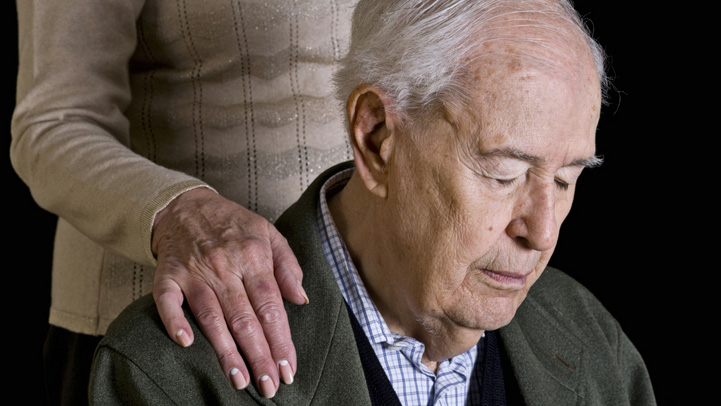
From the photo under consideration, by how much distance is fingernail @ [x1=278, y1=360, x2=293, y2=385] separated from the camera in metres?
1.58

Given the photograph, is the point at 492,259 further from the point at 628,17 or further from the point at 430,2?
the point at 628,17

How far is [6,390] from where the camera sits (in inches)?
118

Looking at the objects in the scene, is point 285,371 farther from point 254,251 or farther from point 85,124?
point 85,124

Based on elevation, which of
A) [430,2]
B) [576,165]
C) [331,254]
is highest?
[430,2]

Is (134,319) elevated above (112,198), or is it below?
below

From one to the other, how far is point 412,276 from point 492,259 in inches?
6.0

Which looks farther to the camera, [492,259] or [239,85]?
[239,85]

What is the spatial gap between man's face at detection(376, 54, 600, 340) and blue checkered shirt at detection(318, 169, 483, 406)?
0.13 m

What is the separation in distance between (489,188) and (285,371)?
0.49 metres

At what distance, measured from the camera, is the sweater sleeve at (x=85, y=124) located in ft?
5.68

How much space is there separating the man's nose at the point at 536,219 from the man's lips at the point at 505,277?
0.07 metres

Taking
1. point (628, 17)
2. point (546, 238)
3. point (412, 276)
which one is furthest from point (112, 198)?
point (628, 17)

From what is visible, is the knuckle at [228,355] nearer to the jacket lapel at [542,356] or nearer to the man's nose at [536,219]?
the man's nose at [536,219]

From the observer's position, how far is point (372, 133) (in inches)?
66.8
